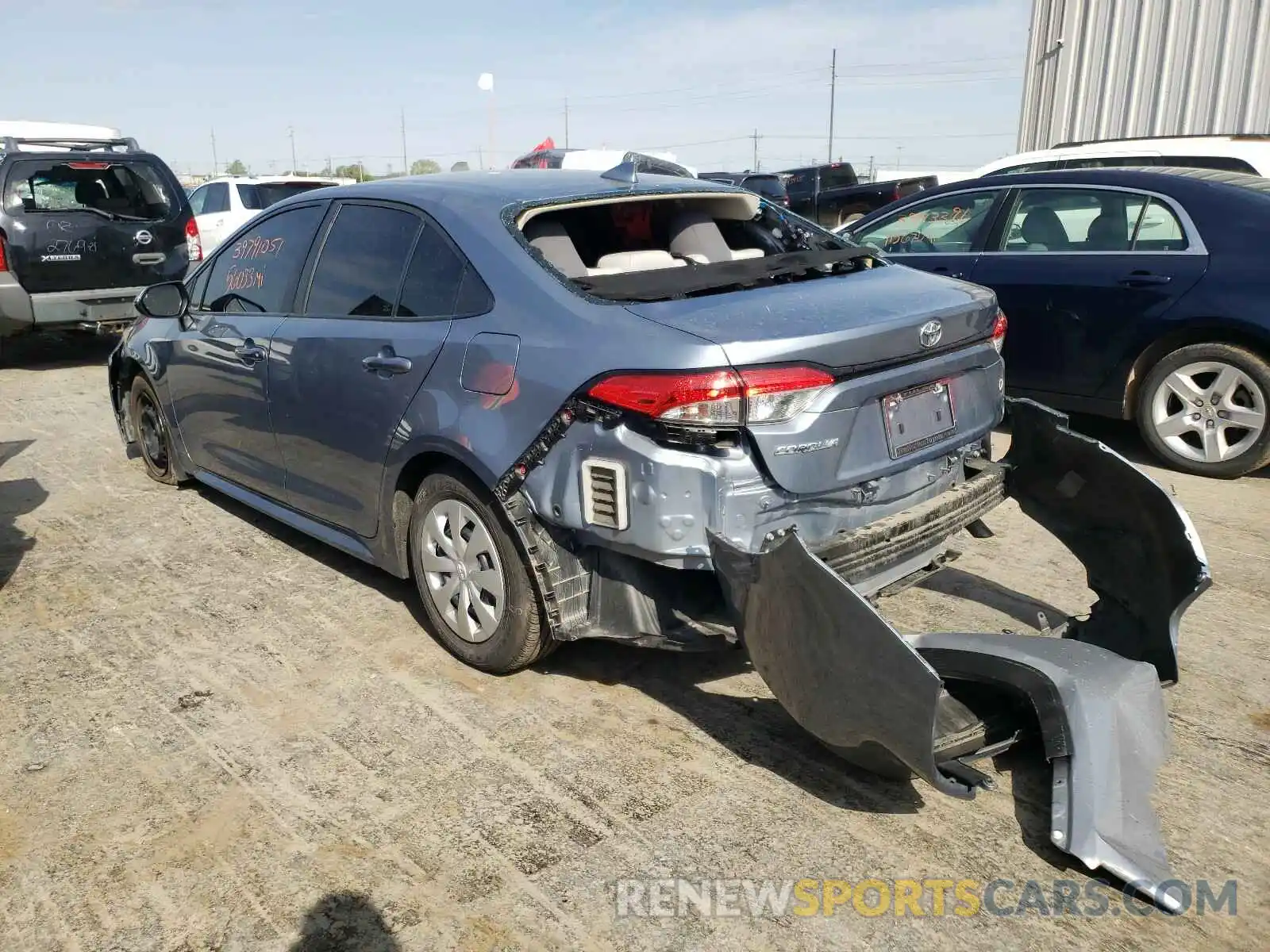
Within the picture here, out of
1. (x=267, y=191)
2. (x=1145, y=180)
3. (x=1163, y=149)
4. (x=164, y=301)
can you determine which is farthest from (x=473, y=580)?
(x=267, y=191)

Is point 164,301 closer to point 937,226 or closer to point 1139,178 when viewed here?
point 937,226

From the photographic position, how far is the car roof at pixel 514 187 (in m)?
3.53

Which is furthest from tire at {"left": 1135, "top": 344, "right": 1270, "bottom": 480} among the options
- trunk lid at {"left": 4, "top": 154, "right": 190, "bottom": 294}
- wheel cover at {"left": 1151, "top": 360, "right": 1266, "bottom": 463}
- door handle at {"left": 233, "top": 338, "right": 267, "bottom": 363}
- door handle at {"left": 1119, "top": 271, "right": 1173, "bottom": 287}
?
trunk lid at {"left": 4, "top": 154, "right": 190, "bottom": 294}

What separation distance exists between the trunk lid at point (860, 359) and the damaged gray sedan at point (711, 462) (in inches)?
0.4

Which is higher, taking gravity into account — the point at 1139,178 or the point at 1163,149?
the point at 1163,149

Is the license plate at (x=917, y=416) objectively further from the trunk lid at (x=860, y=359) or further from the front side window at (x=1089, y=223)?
the front side window at (x=1089, y=223)

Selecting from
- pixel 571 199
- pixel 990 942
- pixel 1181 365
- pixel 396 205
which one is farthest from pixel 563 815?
pixel 1181 365

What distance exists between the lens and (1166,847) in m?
2.59

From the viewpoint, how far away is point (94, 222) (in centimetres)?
923

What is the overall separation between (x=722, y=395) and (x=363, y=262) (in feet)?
6.00

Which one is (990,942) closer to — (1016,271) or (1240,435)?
(1240,435)

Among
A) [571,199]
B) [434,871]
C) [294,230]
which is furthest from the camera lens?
[294,230]

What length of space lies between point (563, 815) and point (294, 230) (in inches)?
109

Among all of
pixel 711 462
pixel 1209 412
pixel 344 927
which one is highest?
pixel 711 462
